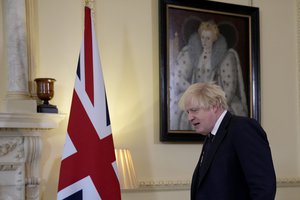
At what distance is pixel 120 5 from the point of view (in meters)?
3.30

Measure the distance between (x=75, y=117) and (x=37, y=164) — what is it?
2.32 feet

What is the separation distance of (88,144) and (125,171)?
621mm

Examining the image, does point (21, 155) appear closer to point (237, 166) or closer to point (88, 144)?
point (88, 144)

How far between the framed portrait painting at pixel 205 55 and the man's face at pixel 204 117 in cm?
128

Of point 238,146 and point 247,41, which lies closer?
point 238,146

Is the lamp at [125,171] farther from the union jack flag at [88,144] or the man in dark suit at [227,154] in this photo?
the man in dark suit at [227,154]

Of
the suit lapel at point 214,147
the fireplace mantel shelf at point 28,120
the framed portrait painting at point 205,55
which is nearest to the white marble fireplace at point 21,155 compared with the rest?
the fireplace mantel shelf at point 28,120

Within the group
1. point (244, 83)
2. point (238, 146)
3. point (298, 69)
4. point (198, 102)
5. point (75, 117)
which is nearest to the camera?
point (238, 146)

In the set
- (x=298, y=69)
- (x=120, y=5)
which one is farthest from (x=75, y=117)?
(x=298, y=69)

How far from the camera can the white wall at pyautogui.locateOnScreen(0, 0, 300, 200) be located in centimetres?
304

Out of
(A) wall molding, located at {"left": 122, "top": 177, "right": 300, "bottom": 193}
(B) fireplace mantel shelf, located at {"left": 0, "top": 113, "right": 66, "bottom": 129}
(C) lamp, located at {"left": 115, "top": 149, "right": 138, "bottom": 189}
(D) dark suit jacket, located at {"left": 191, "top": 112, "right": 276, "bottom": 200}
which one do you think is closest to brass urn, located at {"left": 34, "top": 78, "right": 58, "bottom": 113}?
→ (B) fireplace mantel shelf, located at {"left": 0, "top": 113, "right": 66, "bottom": 129}

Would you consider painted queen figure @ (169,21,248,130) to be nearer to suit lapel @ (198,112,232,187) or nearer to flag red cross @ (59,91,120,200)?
flag red cross @ (59,91,120,200)

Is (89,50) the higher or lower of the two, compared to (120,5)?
lower

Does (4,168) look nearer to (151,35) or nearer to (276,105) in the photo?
(151,35)
